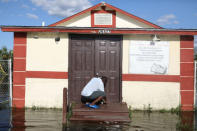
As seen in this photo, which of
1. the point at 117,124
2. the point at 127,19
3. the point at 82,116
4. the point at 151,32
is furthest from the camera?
the point at 127,19

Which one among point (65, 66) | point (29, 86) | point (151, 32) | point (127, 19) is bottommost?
point (29, 86)

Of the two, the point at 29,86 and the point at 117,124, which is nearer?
the point at 117,124

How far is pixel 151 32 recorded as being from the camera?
7.82m

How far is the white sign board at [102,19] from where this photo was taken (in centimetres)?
882

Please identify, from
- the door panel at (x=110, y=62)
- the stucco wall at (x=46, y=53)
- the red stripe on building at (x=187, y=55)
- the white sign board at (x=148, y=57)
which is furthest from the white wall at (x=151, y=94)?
the stucco wall at (x=46, y=53)

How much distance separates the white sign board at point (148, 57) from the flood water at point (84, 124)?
175 centimetres

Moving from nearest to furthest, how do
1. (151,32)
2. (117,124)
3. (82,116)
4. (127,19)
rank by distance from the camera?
(117,124) < (82,116) < (151,32) < (127,19)

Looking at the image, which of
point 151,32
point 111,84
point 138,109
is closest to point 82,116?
point 111,84

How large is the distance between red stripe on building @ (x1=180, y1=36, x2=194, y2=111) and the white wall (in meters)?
0.23

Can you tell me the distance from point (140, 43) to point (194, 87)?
279 centimetres

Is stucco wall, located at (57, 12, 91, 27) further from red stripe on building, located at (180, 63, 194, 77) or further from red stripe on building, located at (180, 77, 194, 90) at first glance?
red stripe on building, located at (180, 77, 194, 90)

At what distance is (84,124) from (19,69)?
12.4 ft

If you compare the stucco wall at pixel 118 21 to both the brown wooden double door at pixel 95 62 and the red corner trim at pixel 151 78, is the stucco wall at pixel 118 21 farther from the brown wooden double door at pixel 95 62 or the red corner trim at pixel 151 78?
the red corner trim at pixel 151 78

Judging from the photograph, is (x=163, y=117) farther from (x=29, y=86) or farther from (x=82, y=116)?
(x=29, y=86)
